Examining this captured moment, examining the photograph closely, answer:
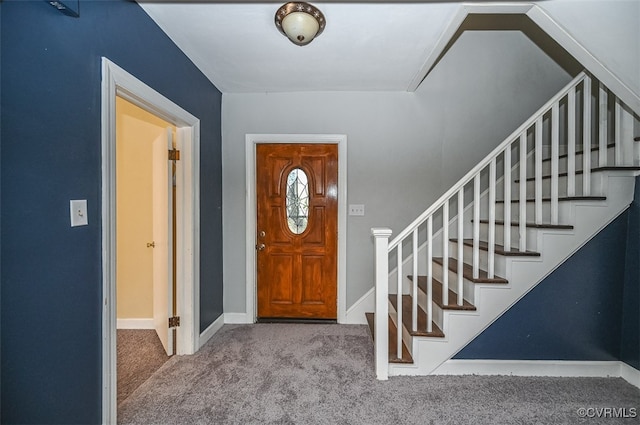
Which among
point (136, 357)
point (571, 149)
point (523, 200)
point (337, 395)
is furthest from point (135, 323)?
point (571, 149)

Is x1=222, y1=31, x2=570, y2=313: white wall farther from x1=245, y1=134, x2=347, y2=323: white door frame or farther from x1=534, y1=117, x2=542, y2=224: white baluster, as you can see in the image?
x1=534, y1=117, x2=542, y2=224: white baluster

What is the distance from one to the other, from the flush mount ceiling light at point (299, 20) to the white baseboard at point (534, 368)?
245 centimetres

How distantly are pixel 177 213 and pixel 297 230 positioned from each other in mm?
1168

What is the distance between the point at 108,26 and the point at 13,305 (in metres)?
1.36

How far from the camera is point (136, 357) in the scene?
7.26ft

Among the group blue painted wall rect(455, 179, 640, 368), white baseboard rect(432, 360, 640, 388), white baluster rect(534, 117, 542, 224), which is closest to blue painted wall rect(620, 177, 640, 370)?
blue painted wall rect(455, 179, 640, 368)

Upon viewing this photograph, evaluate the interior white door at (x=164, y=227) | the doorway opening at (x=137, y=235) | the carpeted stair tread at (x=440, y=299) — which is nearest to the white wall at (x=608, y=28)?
the carpeted stair tread at (x=440, y=299)

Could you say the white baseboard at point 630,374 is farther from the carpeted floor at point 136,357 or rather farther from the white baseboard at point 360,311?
the carpeted floor at point 136,357

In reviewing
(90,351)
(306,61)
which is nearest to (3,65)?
(90,351)

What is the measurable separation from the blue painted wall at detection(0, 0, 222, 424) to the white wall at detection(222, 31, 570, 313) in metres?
1.70

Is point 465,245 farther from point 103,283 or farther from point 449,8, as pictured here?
point 103,283

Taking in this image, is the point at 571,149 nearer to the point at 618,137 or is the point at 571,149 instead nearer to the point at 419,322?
the point at 618,137

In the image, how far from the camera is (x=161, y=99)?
5.82ft

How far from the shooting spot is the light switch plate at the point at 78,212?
3.90ft
